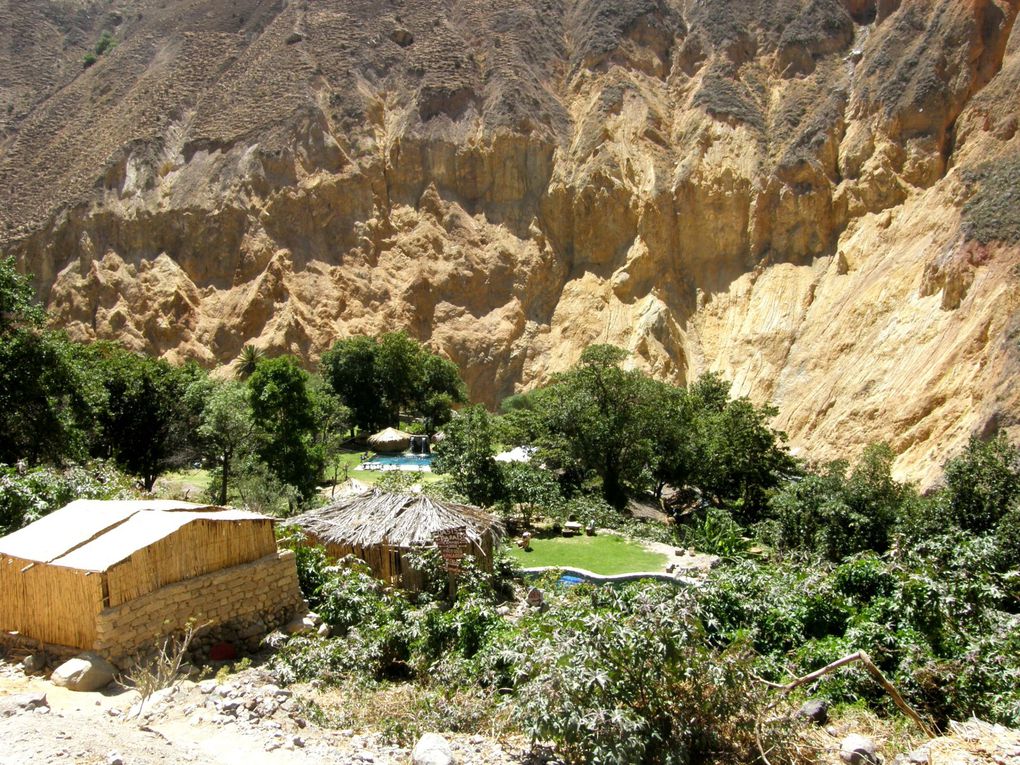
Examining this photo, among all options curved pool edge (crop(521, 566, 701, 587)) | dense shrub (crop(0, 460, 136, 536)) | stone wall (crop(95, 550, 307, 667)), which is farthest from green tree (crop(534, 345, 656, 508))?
stone wall (crop(95, 550, 307, 667))

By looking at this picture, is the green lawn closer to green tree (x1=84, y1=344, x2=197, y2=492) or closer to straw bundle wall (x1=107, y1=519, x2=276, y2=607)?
straw bundle wall (x1=107, y1=519, x2=276, y2=607)

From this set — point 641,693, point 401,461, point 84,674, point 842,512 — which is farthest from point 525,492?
point 641,693

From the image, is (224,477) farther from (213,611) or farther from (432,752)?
(432,752)

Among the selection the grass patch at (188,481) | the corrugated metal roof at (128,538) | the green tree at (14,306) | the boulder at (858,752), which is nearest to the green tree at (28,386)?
the green tree at (14,306)

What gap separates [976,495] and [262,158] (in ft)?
131

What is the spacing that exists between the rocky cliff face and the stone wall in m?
25.6

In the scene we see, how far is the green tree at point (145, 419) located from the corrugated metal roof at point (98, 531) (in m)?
10.0

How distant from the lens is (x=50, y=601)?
823 centimetres

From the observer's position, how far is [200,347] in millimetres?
40438

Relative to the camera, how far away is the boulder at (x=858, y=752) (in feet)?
20.3

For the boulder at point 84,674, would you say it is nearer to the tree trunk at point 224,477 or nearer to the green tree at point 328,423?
the tree trunk at point 224,477

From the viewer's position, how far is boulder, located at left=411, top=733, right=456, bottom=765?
6.04m

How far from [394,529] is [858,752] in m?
7.79

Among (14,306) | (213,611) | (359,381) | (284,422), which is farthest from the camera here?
(359,381)
